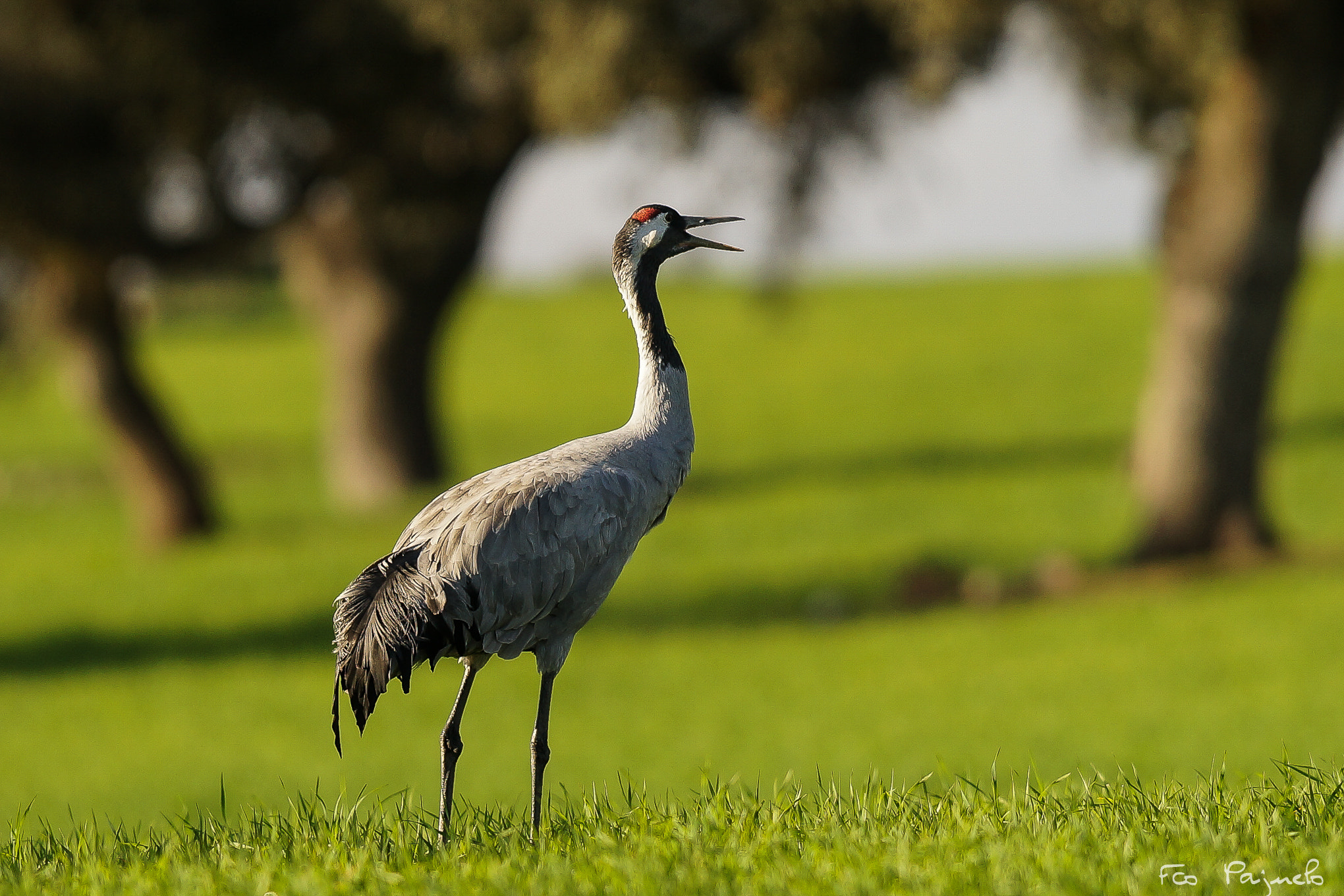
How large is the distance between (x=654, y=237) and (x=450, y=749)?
2332 millimetres

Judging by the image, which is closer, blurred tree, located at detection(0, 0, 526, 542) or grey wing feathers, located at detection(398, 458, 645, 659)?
grey wing feathers, located at detection(398, 458, 645, 659)

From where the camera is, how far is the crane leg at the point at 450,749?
6094mm

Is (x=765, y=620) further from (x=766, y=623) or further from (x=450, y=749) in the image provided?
(x=450, y=749)

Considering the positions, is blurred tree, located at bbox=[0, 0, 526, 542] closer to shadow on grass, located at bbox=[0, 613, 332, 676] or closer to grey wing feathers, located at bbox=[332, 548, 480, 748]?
shadow on grass, located at bbox=[0, 613, 332, 676]

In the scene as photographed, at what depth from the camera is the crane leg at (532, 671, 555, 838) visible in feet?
20.4

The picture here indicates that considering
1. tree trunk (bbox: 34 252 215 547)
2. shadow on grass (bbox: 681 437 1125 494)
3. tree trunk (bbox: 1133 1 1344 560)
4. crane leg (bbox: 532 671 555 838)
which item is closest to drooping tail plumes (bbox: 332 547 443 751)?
crane leg (bbox: 532 671 555 838)

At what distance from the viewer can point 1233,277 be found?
1717 cm

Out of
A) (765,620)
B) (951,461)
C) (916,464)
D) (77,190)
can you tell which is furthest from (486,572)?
(951,461)

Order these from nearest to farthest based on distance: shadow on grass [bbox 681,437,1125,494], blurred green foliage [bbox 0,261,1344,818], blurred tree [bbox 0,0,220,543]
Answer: blurred green foliage [bbox 0,261,1344,818], blurred tree [bbox 0,0,220,543], shadow on grass [bbox 681,437,1125,494]

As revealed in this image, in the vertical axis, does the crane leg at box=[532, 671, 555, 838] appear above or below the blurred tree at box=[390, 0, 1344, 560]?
below

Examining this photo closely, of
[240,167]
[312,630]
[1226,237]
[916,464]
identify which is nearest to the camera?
[1226,237]

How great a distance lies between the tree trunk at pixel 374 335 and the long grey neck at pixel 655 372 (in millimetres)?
→ 19171

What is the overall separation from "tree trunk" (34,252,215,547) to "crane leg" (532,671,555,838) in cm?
1670

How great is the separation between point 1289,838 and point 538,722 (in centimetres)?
293
